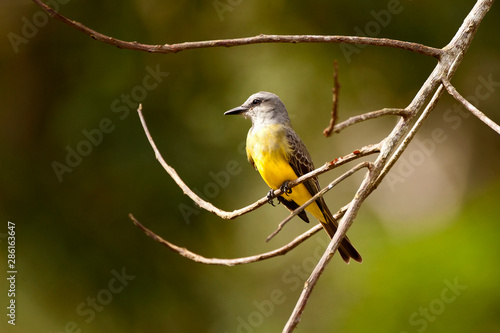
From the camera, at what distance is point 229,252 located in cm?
741

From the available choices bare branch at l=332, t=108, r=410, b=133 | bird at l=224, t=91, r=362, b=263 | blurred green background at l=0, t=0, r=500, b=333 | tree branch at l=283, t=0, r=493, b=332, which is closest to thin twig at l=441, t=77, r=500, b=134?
tree branch at l=283, t=0, r=493, b=332

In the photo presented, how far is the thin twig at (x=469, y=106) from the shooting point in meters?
2.19

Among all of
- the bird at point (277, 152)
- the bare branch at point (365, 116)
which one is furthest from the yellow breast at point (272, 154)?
the bare branch at point (365, 116)

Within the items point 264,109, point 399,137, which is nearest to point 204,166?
point 264,109

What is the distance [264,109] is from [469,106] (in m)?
2.52

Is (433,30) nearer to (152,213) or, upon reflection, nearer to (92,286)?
(152,213)

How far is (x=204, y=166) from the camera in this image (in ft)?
23.5

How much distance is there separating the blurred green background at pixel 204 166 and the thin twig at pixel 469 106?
12.3 ft

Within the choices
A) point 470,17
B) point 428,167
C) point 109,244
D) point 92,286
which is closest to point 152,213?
point 109,244

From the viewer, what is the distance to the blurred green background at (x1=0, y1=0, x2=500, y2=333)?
6738mm

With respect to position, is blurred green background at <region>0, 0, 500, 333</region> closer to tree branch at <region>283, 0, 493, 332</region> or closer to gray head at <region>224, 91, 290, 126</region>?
gray head at <region>224, 91, 290, 126</region>

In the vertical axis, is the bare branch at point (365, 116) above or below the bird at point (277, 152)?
below

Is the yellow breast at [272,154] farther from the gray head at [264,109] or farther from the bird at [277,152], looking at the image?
the gray head at [264,109]

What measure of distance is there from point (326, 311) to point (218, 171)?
6.45 feet
